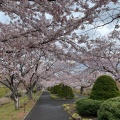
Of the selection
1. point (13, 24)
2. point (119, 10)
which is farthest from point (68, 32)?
point (13, 24)

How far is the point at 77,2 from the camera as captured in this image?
467 centimetres

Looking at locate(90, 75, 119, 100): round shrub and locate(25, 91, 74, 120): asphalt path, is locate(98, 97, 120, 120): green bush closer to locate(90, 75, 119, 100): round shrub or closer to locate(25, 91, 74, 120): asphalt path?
locate(90, 75, 119, 100): round shrub

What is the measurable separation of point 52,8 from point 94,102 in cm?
1095

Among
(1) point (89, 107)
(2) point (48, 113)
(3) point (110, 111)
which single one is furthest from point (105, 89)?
(3) point (110, 111)

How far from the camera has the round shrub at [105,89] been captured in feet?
50.3

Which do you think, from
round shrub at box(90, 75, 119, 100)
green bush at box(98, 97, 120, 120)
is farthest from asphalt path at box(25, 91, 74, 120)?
green bush at box(98, 97, 120, 120)

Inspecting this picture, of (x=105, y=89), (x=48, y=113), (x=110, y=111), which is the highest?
(x=105, y=89)

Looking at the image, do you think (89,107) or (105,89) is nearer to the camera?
(89,107)

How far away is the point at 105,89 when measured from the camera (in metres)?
15.6

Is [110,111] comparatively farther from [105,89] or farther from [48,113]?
[48,113]

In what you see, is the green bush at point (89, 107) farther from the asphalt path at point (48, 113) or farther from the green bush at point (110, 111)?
the green bush at point (110, 111)

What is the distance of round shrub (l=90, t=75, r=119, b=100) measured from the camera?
15.3 meters

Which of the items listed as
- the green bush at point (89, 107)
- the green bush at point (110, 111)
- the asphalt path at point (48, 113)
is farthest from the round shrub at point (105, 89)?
the green bush at point (110, 111)

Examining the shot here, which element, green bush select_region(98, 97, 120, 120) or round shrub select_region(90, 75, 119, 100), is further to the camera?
round shrub select_region(90, 75, 119, 100)
